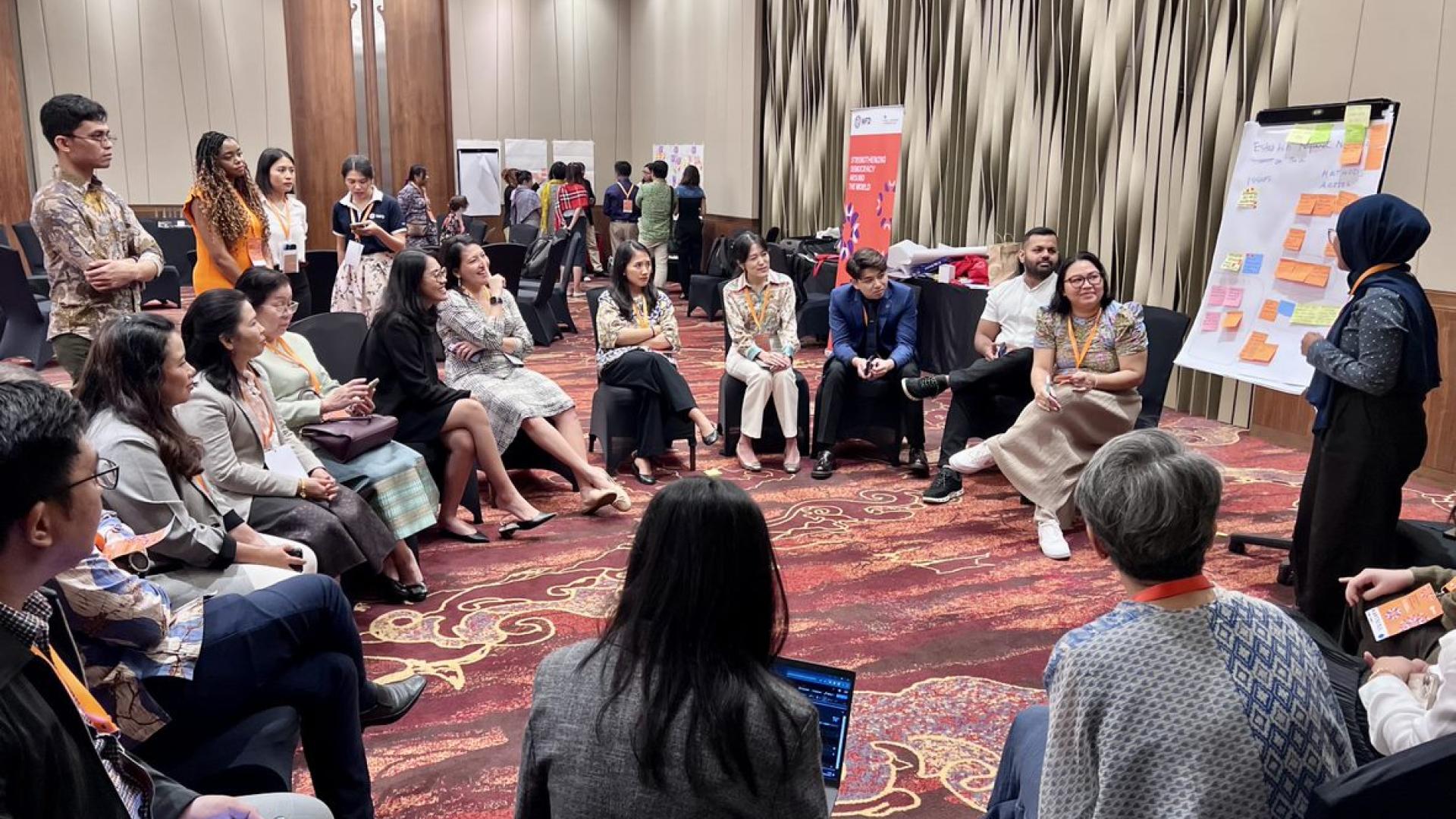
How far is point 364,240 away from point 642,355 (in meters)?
2.86

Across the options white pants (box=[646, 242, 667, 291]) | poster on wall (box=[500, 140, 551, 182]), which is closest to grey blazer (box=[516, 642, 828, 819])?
white pants (box=[646, 242, 667, 291])

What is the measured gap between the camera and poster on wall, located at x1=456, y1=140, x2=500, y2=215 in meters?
15.3

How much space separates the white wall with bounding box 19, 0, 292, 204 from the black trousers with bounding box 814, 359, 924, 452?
1097 centimetres

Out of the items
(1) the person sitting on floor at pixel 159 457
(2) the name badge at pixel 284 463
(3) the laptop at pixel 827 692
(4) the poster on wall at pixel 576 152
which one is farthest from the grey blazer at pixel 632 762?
(4) the poster on wall at pixel 576 152

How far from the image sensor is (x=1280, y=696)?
4.90 ft

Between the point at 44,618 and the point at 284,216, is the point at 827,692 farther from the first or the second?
the point at 284,216

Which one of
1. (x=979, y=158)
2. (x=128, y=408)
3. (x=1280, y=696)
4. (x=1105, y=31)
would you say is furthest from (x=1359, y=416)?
(x=979, y=158)

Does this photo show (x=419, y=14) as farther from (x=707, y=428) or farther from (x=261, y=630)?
(x=261, y=630)

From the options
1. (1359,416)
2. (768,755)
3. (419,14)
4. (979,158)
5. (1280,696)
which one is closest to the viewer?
(768,755)

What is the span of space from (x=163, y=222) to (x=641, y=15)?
23.9ft

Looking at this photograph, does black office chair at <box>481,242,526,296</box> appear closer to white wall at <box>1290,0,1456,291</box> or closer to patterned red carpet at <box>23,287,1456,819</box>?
patterned red carpet at <box>23,287,1456,819</box>

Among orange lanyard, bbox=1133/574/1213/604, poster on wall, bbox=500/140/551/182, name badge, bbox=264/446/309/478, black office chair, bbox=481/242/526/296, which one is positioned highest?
poster on wall, bbox=500/140/551/182

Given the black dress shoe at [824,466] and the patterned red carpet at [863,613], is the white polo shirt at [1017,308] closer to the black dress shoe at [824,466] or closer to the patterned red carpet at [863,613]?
the patterned red carpet at [863,613]

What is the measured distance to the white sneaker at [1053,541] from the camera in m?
4.49
